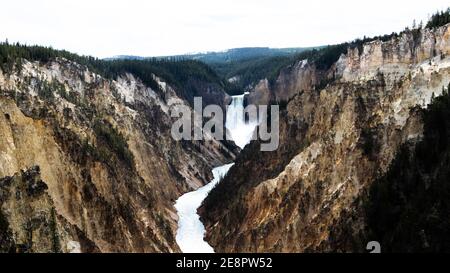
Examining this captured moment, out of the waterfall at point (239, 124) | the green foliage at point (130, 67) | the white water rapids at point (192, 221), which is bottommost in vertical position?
the white water rapids at point (192, 221)

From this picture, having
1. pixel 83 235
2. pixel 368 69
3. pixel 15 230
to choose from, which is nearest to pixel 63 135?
pixel 83 235

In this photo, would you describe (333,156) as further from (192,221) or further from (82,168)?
(192,221)

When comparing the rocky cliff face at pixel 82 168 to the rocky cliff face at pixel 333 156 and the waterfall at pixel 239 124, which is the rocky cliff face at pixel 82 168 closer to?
the rocky cliff face at pixel 333 156

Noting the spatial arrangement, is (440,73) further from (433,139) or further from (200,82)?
(200,82)

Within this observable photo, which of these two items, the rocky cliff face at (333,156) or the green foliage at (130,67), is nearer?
the rocky cliff face at (333,156)

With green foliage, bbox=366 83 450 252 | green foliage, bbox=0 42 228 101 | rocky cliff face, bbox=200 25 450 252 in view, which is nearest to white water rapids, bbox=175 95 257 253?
rocky cliff face, bbox=200 25 450 252

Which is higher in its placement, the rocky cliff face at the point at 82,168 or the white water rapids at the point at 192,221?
the rocky cliff face at the point at 82,168

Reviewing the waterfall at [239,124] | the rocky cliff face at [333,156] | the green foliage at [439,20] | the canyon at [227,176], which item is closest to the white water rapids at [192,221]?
the canyon at [227,176]
